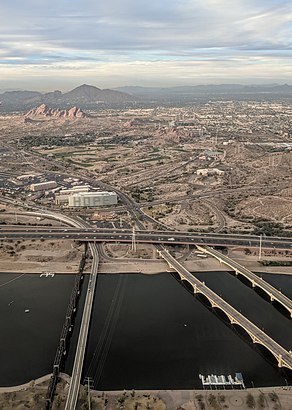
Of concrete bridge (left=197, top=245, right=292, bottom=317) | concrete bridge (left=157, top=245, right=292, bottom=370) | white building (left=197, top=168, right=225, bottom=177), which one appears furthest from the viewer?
white building (left=197, top=168, right=225, bottom=177)

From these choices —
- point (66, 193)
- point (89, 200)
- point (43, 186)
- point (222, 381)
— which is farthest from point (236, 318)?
point (43, 186)

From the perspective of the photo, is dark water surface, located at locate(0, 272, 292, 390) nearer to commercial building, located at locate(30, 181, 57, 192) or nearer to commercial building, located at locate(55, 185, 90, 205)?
commercial building, located at locate(55, 185, 90, 205)

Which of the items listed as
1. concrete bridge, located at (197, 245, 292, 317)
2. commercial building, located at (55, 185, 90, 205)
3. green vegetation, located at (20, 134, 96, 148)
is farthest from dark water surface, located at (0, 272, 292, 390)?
green vegetation, located at (20, 134, 96, 148)

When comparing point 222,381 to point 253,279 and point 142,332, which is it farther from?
point 253,279

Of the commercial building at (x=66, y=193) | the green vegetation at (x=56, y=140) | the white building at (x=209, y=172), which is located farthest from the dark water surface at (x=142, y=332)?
the green vegetation at (x=56, y=140)

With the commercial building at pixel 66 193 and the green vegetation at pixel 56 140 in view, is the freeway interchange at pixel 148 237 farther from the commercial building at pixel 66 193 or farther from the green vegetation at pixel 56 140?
the green vegetation at pixel 56 140

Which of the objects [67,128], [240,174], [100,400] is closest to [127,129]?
[67,128]
